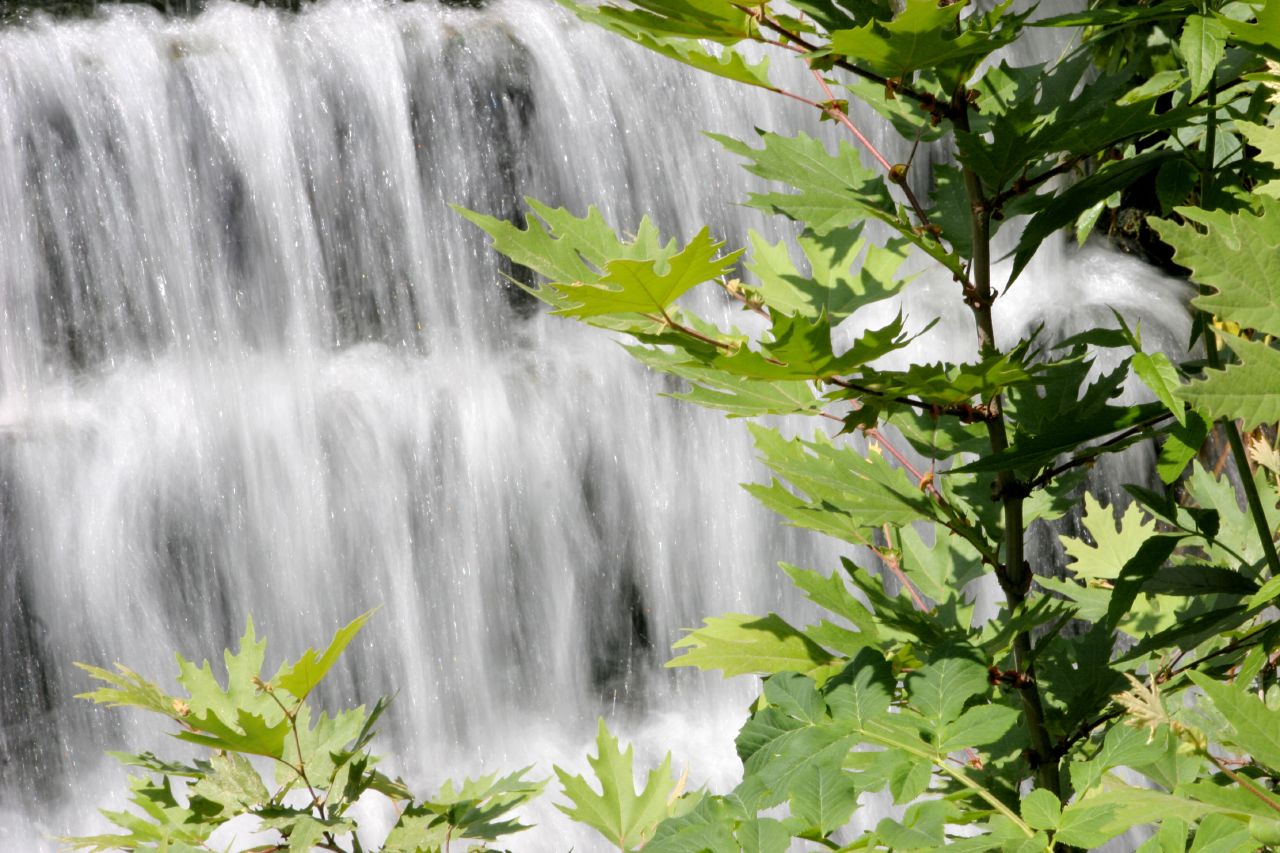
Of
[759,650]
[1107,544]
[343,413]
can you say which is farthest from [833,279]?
[343,413]

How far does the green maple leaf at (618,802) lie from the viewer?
1.10 m

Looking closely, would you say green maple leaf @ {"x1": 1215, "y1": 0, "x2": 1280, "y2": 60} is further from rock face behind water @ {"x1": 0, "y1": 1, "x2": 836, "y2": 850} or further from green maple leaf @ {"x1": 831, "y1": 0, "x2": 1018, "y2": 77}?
rock face behind water @ {"x1": 0, "y1": 1, "x2": 836, "y2": 850}

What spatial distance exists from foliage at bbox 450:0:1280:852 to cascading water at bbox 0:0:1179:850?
3026mm

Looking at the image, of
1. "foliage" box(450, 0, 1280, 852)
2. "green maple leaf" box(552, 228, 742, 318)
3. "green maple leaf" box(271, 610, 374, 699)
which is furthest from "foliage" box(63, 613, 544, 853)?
"green maple leaf" box(552, 228, 742, 318)

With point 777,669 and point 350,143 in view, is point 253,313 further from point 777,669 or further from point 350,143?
point 777,669

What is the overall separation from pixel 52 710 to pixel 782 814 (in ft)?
7.19

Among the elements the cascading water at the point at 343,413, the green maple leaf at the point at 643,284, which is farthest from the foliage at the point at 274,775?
the cascading water at the point at 343,413

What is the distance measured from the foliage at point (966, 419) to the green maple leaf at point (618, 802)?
0.02 m

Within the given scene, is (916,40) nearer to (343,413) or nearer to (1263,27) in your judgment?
(1263,27)

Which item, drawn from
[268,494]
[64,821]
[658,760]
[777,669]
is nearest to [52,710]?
[64,821]

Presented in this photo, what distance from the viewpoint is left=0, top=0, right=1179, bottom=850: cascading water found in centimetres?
389

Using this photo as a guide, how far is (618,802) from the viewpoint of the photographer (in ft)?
3.68

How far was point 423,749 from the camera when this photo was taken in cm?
409

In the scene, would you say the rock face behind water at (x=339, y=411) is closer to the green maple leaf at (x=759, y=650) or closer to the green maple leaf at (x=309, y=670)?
the green maple leaf at (x=309, y=670)
